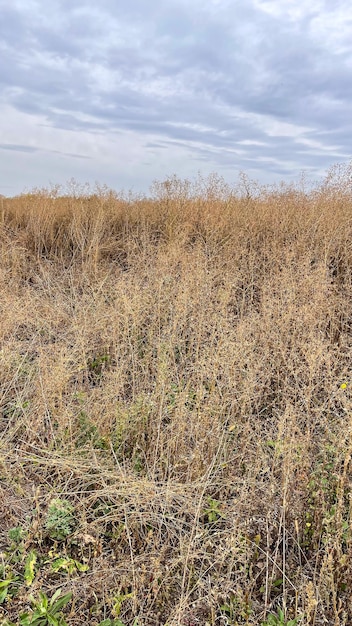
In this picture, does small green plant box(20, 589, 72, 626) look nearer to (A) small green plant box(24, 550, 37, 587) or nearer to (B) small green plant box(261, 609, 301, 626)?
(A) small green plant box(24, 550, 37, 587)

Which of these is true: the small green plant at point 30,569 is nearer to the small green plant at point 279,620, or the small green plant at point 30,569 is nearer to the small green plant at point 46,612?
the small green plant at point 46,612

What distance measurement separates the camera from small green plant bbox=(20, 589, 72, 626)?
1241mm

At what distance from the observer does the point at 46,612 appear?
4.12 feet

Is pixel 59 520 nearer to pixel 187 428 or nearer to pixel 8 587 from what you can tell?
pixel 8 587

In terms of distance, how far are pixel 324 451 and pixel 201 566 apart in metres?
0.82

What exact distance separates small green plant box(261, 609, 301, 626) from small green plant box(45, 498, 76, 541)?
0.81 meters

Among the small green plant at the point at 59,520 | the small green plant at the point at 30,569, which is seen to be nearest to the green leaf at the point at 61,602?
the small green plant at the point at 30,569

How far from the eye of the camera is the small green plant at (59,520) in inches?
62.7

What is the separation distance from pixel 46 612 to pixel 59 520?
0.38 meters

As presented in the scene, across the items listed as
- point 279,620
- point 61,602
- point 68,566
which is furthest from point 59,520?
point 279,620

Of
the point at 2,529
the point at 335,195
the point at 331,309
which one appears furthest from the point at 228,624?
the point at 335,195

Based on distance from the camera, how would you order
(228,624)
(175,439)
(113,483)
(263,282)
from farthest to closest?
(263,282) → (175,439) → (113,483) → (228,624)

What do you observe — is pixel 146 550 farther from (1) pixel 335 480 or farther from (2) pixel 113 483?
(1) pixel 335 480

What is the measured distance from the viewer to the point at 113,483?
179cm
